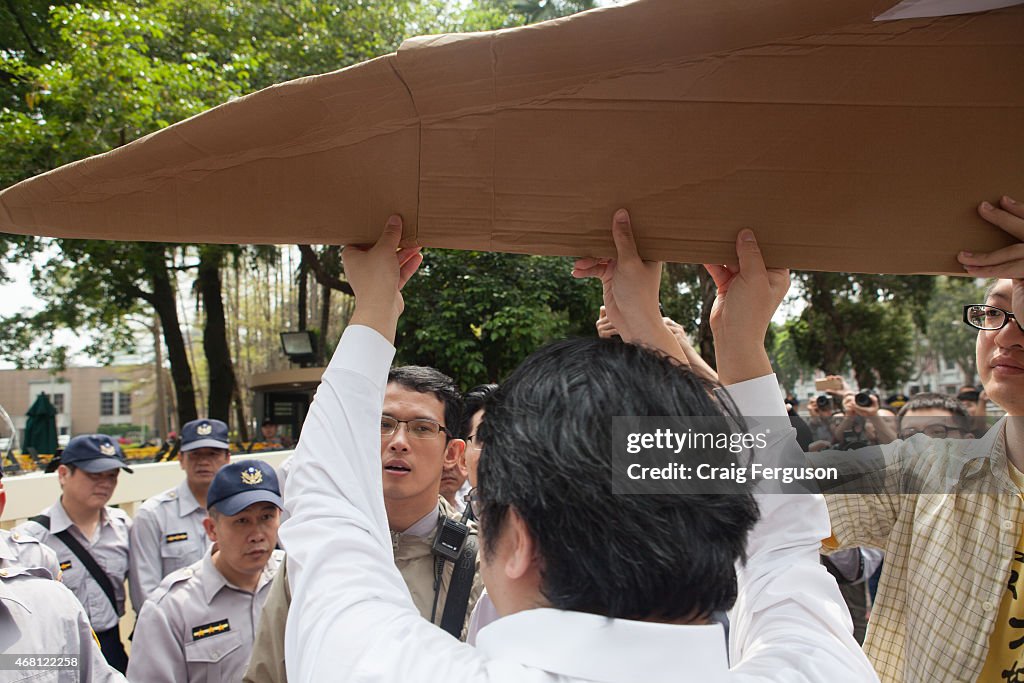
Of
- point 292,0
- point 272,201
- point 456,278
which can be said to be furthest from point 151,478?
point 292,0

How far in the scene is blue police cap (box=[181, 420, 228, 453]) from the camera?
4.54 m

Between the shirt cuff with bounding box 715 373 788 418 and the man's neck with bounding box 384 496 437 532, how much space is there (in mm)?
1297

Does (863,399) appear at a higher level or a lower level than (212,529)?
higher

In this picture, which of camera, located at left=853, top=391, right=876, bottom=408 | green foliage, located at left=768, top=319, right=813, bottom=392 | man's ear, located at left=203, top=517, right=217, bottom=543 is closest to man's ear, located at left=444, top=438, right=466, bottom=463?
man's ear, located at left=203, top=517, right=217, bottom=543

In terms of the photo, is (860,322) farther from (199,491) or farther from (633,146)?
(633,146)

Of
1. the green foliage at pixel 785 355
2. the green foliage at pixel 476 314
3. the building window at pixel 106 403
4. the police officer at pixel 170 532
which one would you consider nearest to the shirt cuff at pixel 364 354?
the green foliage at pixel 785 355

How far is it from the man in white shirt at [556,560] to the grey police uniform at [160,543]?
3544 millimetres

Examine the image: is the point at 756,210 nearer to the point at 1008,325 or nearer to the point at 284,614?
the point at 1008,325

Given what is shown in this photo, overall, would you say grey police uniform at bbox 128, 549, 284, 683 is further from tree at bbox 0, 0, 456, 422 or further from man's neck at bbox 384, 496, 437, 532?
tree at bbox 0, 0, 456, 422

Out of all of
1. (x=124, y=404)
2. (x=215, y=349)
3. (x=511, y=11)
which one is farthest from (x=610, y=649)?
(x=124, y=404)

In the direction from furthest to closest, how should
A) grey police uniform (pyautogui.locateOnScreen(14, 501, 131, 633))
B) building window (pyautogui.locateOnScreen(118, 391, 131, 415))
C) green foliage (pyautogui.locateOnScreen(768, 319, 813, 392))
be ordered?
building window (pyautogui.locateOnScreen(118, 391, 131, 415)) < green foliage (pyautogui.locateOnScreen(768, 319, 813, 392)) < grey police uniform (pyautogui.locateOnScreen(14, 501, 131, 633))

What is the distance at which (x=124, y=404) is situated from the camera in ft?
198

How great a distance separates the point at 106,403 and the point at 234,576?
63461 millimetres

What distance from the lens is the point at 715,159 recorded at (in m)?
1.10
